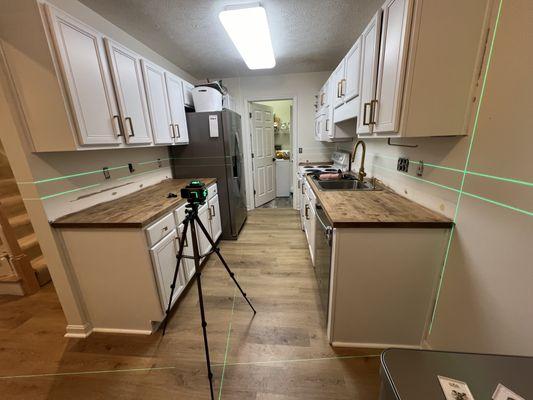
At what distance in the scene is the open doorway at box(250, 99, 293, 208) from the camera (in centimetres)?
407

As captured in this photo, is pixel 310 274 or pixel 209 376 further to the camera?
pixel 310 274

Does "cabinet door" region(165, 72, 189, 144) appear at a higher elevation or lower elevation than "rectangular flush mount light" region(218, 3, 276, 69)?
lower

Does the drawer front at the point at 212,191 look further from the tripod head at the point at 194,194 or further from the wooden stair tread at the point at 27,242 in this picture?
the wooden stair tread at the point at 27,242

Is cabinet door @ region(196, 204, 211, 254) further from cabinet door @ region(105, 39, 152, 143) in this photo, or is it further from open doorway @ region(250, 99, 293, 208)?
open doorway @ region(250, 99, 293, 208)

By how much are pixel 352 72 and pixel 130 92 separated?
1.84m

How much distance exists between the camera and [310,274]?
220cm

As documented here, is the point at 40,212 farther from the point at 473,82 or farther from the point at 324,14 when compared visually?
the point at 324,14

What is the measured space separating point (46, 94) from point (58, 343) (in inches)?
64.1

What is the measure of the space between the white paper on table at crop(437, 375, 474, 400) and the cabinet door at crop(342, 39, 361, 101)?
182 cm

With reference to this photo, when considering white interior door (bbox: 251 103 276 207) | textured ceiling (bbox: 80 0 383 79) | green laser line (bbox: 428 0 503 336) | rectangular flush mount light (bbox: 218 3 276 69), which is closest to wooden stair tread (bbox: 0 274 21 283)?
textured ceiling (bbox: 80 0 383 79)

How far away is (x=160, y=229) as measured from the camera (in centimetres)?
155

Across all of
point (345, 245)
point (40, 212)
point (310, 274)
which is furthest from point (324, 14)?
point (40, 212)

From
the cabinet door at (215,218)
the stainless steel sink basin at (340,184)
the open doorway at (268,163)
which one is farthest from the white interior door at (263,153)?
the stainless steel sink basin at (340,184)

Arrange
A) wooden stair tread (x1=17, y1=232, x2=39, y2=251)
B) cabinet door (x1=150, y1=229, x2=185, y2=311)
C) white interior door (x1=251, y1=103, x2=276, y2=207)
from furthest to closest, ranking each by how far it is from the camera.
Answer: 1. white interior door (x1=251, y1=103, x2=276, y2=207)
2. wooden stair tread (x1=17, y1=232, x2=39, y2=251)
3. cabinet door (x1=150, y1=229, x2=185, y2=311)
